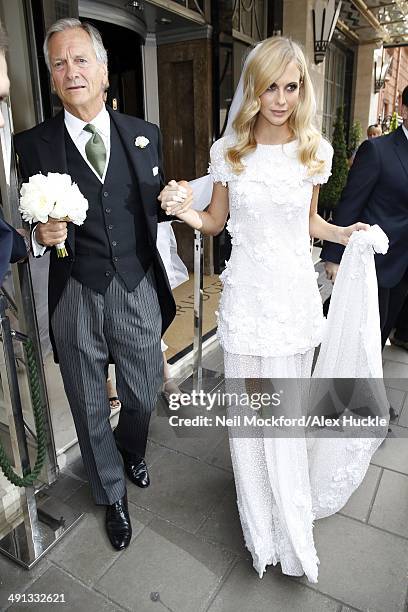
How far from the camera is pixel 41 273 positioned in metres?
2.90

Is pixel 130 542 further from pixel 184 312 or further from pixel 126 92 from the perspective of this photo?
pixel 126 92

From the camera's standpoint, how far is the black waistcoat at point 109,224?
1.85 meters

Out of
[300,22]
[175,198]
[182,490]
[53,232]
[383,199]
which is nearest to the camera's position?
[53,232]

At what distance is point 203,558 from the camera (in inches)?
79.4

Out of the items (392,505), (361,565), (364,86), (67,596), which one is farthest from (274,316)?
(364,86)

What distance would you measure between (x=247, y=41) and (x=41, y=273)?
440cm

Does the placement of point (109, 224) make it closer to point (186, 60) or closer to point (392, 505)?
point (392, 505)

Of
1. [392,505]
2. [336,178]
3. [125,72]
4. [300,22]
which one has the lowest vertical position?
[392,505]

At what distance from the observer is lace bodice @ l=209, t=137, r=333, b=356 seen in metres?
1.75

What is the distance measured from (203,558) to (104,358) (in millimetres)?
963

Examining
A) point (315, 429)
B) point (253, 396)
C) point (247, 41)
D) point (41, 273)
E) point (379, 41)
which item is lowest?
point (315, 429)

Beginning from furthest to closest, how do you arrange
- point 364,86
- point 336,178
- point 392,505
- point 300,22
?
point 364,86 < point 336,178 < point 300,22 < point 392,505

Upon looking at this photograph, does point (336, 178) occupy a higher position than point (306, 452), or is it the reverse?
point (336, 178)

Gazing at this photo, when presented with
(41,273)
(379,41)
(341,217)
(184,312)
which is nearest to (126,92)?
(184,312)
